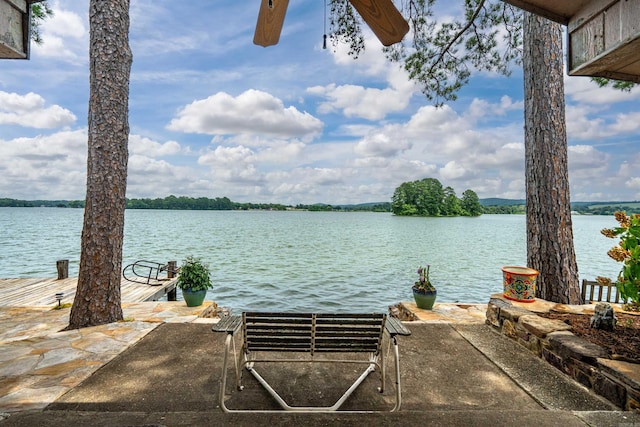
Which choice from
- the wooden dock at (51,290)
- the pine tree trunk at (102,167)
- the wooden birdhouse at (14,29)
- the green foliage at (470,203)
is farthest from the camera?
the green foliage at (470,203)

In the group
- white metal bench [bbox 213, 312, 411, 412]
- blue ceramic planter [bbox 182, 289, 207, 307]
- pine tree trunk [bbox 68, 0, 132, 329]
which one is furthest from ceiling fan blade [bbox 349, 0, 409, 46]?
blue ceramic planter [bbox 182, 289, 207, 307]

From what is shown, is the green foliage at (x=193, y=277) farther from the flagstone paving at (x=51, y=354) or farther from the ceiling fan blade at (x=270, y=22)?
the ceiling fan blade at (x=270, y=22)

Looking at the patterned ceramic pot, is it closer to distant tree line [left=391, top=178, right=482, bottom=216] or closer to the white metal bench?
the white metal bench

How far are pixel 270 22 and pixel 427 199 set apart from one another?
52.5 m

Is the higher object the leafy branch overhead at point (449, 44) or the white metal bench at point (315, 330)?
the leafy branch overhead at point (449, 44)

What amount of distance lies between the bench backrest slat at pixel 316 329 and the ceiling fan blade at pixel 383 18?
7.20ft

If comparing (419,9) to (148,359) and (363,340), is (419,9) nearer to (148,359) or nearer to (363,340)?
(363,340)

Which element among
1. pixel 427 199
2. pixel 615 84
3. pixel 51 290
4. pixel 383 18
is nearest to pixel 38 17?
pixel 51 290

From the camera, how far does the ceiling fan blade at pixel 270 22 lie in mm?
2064

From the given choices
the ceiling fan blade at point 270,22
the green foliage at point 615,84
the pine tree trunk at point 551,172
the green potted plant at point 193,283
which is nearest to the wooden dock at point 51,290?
the green potted plant at point 193,283

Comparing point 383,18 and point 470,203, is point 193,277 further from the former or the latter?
point 470,203

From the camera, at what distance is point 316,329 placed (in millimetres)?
2430

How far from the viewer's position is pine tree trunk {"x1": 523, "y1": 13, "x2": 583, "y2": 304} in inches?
186

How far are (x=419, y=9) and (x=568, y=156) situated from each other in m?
3.65
